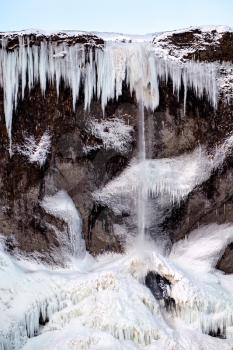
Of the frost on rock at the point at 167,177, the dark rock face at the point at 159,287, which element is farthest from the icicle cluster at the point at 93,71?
the dark rock face at the point at 159,287

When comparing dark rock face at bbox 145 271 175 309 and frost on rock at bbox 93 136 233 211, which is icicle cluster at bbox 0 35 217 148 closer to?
frost on rock at bbox 93 136 233 211

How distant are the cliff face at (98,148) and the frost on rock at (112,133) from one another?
23 mm

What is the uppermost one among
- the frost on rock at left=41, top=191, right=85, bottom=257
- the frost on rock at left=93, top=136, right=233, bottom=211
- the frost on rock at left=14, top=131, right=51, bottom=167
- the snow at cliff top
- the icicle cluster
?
the snow at cliff top

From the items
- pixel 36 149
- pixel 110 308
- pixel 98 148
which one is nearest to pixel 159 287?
pixel 110 308

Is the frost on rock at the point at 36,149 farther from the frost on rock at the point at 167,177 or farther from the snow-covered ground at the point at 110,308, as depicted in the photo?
the snow-covered ground at the point at 110,308

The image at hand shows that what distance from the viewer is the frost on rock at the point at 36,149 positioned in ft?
65.9

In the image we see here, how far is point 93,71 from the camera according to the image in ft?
66.2

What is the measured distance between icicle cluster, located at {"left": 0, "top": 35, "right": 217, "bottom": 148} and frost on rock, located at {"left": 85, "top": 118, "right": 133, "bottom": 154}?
580mm

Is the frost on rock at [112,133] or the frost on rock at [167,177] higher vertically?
the frost on rock at [112,133]

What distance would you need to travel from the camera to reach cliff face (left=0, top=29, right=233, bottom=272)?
20.1 metres

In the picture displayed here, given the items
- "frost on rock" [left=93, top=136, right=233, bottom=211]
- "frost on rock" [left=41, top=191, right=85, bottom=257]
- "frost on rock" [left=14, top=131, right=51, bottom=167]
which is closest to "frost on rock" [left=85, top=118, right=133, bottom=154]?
"frost on rock" [left=93, top=136, right=233, bottom=211]

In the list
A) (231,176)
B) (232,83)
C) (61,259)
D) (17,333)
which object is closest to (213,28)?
(232,83)

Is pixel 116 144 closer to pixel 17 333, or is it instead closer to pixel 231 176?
pixel 231 176

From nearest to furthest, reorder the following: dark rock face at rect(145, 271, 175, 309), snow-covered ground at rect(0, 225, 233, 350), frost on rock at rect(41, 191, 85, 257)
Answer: snow-covered ground at rect(0, 225, 233, 350) → dark rock face at rect(145, 271, 175, 309) → frost on rock at rect(41, 191, 85, 257)
